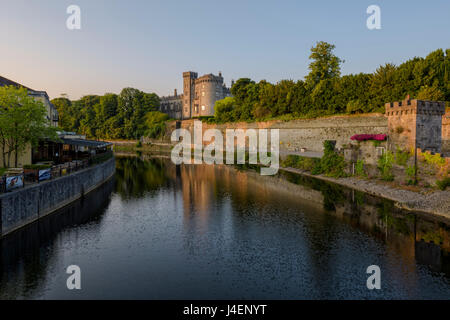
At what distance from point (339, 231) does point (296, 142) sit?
37982 millimetres

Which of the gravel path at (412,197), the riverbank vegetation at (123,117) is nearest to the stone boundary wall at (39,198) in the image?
the gravel path at (412,197)

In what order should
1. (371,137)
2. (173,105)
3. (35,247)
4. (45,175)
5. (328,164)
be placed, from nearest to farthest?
(35,247), (45,175), (371,137), (328,164), (173,105)

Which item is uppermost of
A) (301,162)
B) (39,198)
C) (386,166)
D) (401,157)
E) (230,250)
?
(401,157)

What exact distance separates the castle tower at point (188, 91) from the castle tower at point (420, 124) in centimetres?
8266

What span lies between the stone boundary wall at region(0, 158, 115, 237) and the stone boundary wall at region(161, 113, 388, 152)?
118 feet

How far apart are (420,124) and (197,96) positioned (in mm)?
80844

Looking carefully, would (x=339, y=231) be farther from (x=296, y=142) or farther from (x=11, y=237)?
(x=296, y=142)

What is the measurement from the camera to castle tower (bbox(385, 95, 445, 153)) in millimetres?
28500

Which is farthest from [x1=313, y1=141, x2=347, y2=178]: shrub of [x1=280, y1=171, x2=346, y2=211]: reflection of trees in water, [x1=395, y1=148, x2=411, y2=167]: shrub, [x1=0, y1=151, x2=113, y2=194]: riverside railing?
[x1=0, y1=151, x2=113, y2=194]: riverside railing

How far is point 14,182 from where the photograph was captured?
17.8 metres

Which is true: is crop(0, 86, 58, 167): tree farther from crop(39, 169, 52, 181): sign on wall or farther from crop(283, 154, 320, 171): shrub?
crop(283, 154, 320, 171): shrub

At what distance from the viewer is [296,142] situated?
184 ft

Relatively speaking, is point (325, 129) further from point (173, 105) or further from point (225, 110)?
point (173, 105)

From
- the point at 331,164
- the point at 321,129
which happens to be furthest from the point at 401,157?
the point at 321,129
